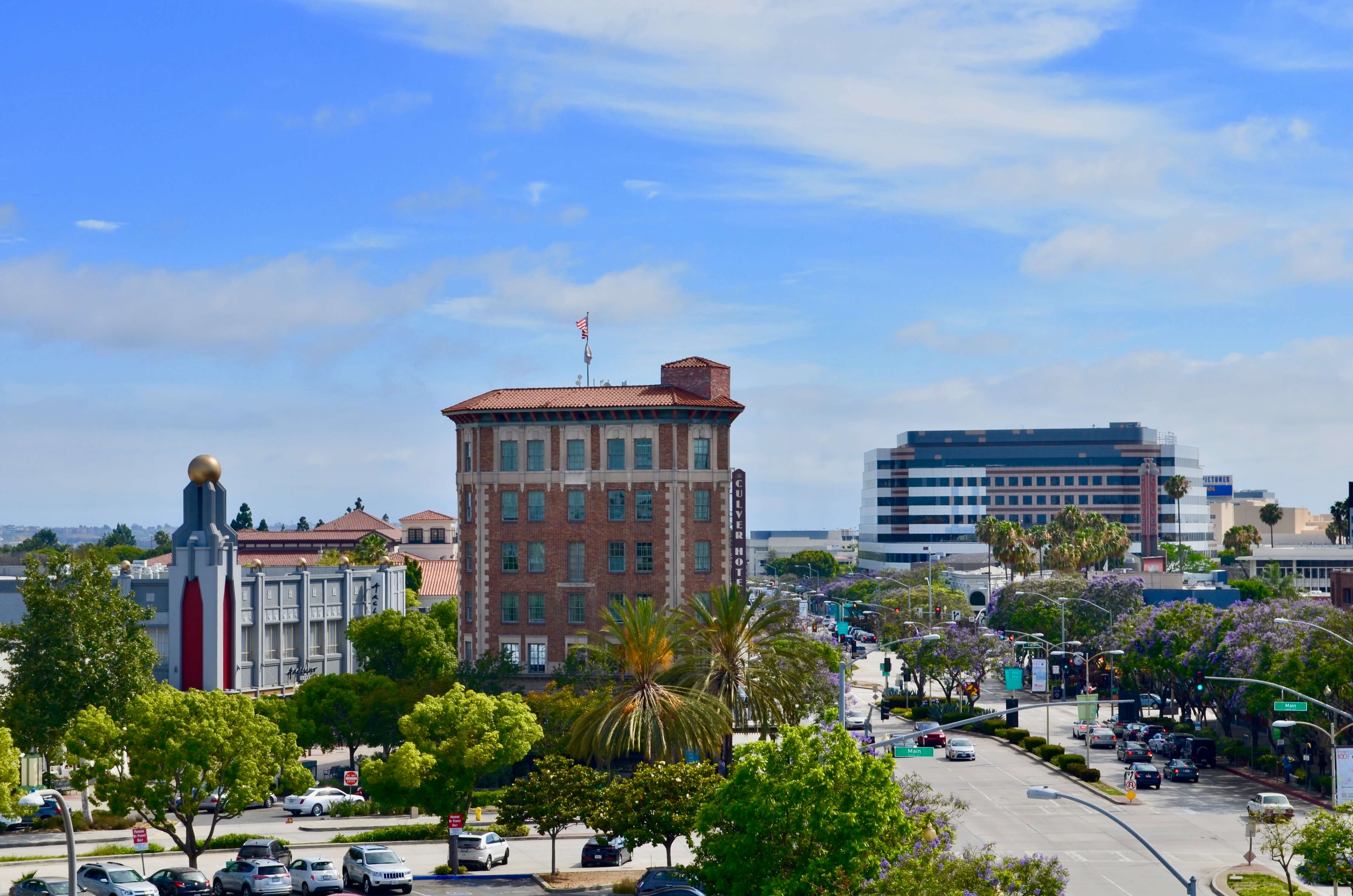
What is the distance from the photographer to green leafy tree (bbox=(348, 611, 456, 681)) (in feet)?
306

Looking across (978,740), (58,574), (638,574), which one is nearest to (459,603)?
(638,574)

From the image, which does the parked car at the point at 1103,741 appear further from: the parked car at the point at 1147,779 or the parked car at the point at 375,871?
the parked car at the point at 375,871

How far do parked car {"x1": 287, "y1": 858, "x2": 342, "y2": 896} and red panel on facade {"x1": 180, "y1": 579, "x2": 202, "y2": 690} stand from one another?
38830 mm

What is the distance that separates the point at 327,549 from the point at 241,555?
15.0 m

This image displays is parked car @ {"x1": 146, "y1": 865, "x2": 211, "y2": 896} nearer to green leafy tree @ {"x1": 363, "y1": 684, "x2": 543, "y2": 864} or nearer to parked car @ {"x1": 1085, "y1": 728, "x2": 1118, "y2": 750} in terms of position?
green leafy tree @ {"x1": 363, "y1": 684, "x2": 543, "y2": 864}

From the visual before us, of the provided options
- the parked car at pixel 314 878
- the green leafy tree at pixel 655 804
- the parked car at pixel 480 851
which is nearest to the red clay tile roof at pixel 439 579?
the parked car at pixel 480 851

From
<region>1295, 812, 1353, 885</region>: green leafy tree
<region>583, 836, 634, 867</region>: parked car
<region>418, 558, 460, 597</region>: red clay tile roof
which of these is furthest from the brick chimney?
<region>418, 558, 460, 597</region>: red clay tile roof

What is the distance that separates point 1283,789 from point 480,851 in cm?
4494

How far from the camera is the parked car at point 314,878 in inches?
2078

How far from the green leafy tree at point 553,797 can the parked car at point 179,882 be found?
11139mm

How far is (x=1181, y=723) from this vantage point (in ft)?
346

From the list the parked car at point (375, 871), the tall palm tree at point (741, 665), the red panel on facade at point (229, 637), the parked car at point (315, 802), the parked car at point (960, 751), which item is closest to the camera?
the parked car at point (375, 871)

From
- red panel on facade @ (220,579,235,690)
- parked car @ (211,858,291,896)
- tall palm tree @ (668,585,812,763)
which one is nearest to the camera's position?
parked car @ (211,858,291,896)

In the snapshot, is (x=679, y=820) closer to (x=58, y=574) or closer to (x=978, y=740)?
(x=58, y=574)
